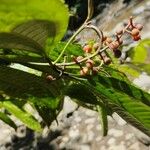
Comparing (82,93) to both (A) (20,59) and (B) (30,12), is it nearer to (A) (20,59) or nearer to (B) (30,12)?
(A) (20,59)

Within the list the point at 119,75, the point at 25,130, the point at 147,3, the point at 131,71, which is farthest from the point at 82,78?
the point at 147,3

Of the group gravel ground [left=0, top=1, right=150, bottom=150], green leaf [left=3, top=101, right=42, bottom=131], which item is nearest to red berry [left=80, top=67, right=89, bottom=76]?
green leaf [left=3, top=101, right=42, bottom=131]

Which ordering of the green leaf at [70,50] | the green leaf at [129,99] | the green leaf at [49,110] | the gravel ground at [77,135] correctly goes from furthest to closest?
the gravel ground at [77,135], the green leaf at [49,110], the green leaf at [70,50], the green leaf at [129,99]

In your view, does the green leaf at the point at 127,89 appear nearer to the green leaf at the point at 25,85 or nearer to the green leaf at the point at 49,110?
the green leaf at the point at 25,85

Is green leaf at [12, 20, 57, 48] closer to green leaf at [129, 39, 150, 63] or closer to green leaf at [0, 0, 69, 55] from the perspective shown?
green leaf at [0, 0, 69, 55]

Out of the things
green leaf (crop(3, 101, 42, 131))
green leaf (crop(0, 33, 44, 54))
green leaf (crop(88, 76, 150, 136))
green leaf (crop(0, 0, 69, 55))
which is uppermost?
green leaf (crop(0, 0, 69, 55))

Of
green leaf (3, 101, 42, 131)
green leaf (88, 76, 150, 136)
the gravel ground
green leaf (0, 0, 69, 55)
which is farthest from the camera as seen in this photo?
the gravel ground

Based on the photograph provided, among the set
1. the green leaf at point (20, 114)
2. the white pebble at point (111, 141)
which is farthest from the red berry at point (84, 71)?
the white pebble at point (111, 141)
